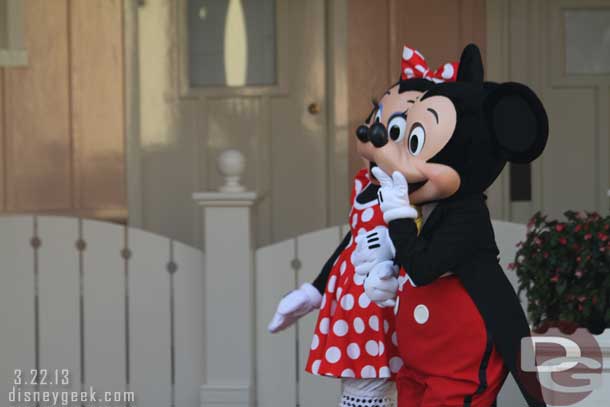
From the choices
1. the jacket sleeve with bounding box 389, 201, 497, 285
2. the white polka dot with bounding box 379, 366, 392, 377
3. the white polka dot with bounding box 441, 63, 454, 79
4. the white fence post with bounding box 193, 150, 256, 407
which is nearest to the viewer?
the jacket sleeve with bounding box 389, 201, 497, 285

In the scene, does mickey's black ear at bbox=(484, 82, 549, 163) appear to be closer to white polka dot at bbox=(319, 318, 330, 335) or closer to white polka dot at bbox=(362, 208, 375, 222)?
white polka dot at bbox=(362, 208, 375, 222)

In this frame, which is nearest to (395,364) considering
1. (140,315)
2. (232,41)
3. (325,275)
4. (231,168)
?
(325,275)

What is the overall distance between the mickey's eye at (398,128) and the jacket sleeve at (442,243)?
0.26 meters

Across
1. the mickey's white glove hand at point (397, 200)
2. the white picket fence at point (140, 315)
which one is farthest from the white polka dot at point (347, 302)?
the white picket fence at point (140, 315)

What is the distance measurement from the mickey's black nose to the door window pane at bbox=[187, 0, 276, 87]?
10.3 feet

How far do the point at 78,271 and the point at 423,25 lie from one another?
97.0 inches

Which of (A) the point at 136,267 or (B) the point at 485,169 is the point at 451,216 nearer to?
(B) the point at 485,169

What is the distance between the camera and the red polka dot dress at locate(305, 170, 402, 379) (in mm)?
3373

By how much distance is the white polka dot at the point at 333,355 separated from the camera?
3404 millimetres

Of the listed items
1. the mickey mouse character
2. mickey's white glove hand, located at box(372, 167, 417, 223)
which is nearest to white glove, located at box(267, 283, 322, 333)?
the mickey mouse character

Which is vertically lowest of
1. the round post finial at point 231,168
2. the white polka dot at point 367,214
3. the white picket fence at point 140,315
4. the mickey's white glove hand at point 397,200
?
the white picket fence at point 140,315

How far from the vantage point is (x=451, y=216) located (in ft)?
9.86

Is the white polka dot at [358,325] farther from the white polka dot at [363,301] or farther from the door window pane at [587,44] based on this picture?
the door window pane at [587,44]

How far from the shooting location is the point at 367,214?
3459 mm
